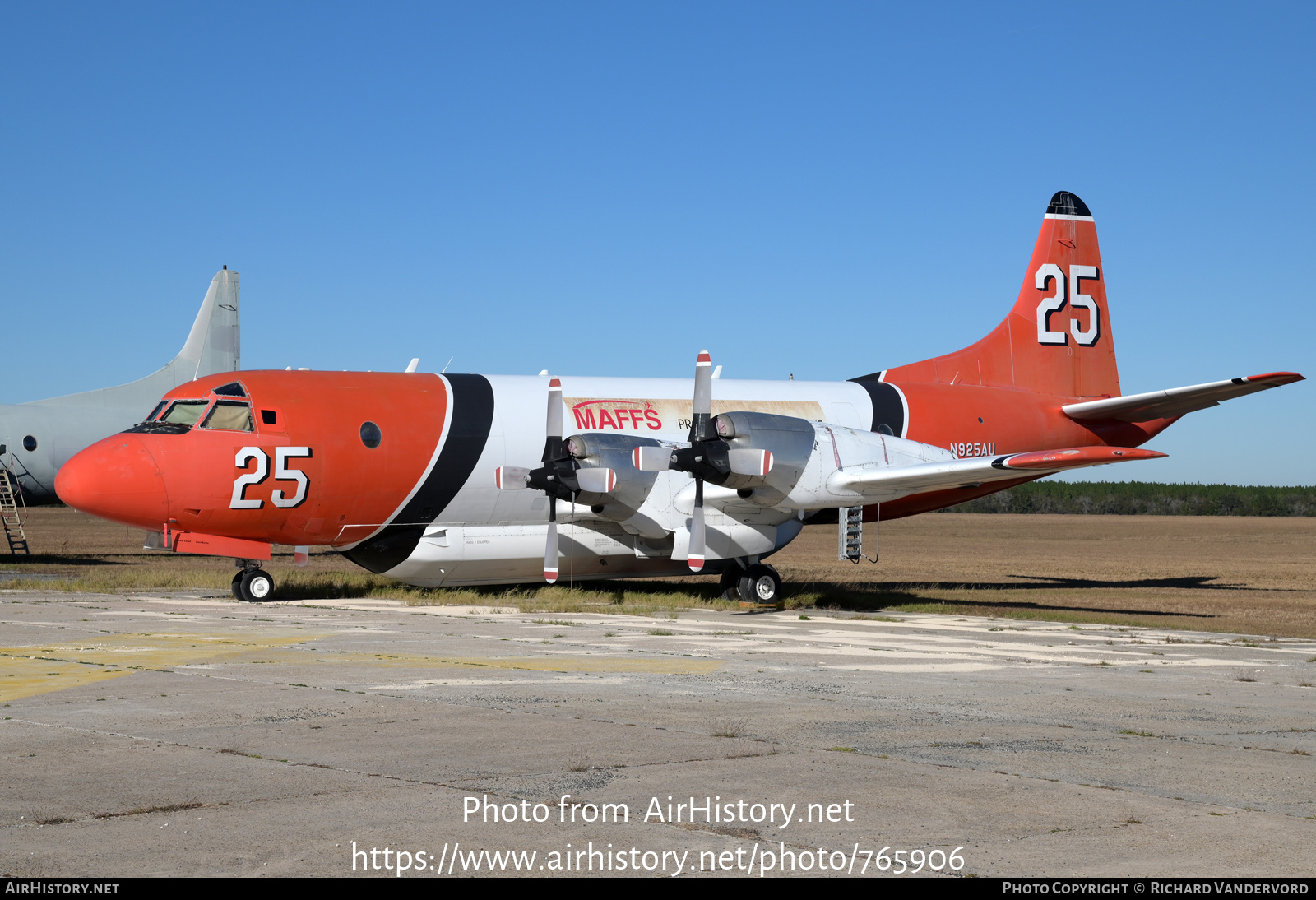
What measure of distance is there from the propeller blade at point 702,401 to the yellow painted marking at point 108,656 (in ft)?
23.3

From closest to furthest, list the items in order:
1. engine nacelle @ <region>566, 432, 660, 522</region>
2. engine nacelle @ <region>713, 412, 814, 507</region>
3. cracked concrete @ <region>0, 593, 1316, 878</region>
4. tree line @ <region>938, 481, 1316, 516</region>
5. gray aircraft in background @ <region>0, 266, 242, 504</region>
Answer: cracked concrete @ <region>0, 593, 1316, 878</region>
engine nacelle @ <region>713, 412, 814, 507</region>
engine nacelle @ <region>566, 432, 660, 522</region>
gray aircraft in background @ <region>0, 266, 242, 504</region>
tree line @ <region>938, 481, 1316, 516</region>

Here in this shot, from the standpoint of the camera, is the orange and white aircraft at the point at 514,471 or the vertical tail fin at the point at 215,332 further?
the vertical tail fin at the point at 215,332

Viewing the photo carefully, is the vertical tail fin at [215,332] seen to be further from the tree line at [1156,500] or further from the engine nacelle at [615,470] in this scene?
the tree line at [1156,500]

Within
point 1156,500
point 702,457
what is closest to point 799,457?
point 702,457

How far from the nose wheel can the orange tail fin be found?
13.5 meters

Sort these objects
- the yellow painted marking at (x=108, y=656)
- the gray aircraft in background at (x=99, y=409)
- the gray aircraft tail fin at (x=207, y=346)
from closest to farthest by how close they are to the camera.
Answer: the yellow painted marking at (x=108, y=656)
the gray aircraft in background at (x=99, y=409)
the gray aircraft tail fin at (x=207, y=346)

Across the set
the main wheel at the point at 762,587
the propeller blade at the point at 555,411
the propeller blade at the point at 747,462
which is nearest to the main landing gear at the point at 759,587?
the main wheel at the point at 762,587

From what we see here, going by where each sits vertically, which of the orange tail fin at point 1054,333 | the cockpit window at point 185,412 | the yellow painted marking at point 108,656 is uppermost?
the orange tail fin at point 1054,333

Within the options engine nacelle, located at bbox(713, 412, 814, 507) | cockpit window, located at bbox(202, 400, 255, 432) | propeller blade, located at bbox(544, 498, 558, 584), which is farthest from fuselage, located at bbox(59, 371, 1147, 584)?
engine nacelle, located at bbox(713, 412, 814, 507)

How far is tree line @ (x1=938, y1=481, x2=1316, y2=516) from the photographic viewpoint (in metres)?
102

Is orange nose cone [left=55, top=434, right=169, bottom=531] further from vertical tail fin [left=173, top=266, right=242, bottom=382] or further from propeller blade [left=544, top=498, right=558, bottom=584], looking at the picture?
vertical tail fin [left=173, top=266, right=242, bottom=382]

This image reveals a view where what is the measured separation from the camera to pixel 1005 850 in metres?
5.92

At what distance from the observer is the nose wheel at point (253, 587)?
20.8 metres

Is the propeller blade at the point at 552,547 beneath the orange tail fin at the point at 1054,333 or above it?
beneath
